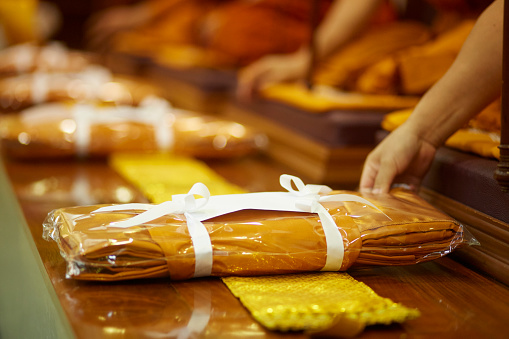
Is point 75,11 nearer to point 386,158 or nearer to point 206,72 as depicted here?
point 206,72

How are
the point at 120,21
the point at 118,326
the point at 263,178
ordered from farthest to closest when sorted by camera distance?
the point at 120,21
the point at 263,178
the point at 118,326

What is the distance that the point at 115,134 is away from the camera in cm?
133

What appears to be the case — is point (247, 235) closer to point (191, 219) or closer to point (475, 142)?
point (191, 219)

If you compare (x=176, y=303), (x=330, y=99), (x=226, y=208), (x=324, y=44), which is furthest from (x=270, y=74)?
(x=176, y=303)

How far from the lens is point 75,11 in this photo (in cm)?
528

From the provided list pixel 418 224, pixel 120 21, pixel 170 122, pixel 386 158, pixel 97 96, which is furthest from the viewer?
pixel 120 21

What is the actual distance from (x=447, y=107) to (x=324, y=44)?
2.77 feet

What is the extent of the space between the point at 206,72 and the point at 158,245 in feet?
5.14

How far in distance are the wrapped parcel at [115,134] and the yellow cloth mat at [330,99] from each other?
0.43 feet

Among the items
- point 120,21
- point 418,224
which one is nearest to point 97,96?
point 418,224

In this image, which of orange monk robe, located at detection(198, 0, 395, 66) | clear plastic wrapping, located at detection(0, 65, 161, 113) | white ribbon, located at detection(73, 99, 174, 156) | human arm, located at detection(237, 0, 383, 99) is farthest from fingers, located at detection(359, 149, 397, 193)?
orange monk robe, located at detection(198, 0, 395, 66)

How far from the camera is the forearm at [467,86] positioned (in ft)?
2.65

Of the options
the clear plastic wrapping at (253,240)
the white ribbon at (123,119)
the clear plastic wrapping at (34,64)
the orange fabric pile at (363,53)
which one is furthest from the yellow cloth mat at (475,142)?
the clear plastic wrapping at (34,64)

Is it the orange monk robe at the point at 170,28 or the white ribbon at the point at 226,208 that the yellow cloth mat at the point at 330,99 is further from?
the orange monk robe at the point at 170,28
